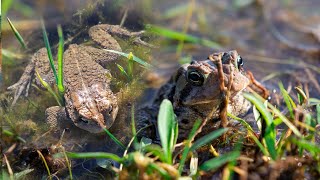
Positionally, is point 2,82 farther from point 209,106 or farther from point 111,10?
point 209,106

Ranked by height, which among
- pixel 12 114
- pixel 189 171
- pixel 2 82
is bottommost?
pixel 189 171

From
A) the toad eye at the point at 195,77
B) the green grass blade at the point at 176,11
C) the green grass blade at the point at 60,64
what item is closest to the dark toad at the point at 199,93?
the toad eye at the point at 195,77

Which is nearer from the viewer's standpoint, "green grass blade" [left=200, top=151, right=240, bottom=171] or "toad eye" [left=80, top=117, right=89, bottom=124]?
"green grass blade" [left=200, top=151, right=240, bottom=171]

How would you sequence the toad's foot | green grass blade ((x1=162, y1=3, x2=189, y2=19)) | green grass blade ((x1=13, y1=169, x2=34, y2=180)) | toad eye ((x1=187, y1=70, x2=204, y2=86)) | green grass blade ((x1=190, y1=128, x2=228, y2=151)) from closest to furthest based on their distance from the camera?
green grass blade ((x1=190, y1=128, x2=228, y2=151)), green grass blade ((x1=13, y1=169, x2=34, y2=180)), the toad's foot, toad eye ((x1=187, y1=70, x2=204, y2=86)), green grass blade ((x1=162, y1=3, x2=189, y2=19))

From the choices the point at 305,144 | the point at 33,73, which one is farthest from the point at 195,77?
the point at 33,73

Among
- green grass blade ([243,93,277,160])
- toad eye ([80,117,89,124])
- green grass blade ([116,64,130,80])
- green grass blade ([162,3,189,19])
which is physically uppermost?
green grass blade ([162,3,189,19])

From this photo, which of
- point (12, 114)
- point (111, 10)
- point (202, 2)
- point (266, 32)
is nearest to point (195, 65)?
point (111, 10)

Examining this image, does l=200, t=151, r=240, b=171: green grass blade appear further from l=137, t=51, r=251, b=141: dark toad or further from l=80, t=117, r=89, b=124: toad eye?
l=80, t=117, r=89, b=124: toad eye

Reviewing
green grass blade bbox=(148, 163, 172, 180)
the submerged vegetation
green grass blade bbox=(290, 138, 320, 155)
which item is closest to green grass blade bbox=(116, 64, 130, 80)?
the submerged vegetation
